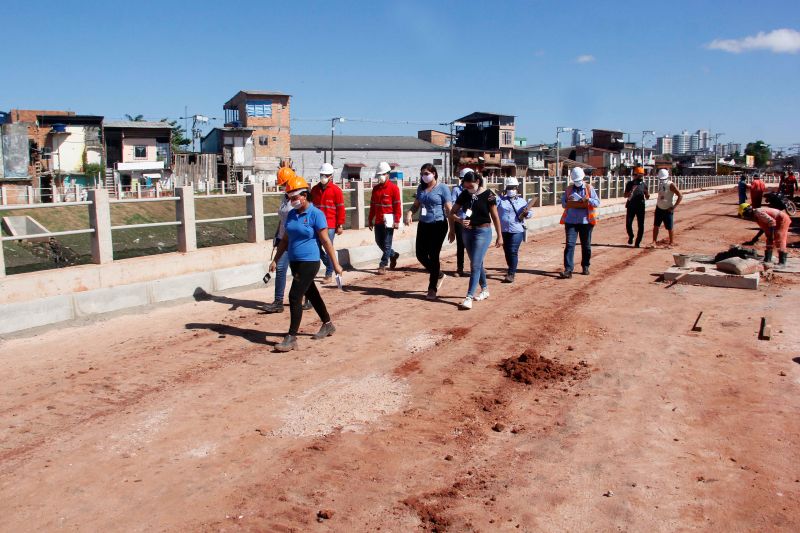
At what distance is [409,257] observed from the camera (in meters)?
15.0

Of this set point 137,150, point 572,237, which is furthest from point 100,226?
point 137,150

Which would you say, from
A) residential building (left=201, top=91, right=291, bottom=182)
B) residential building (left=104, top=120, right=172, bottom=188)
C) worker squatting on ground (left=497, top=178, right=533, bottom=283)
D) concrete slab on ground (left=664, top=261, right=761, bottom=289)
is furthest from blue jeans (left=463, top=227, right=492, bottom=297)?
residential building (left=201, top=91, right=291, bottom=182)

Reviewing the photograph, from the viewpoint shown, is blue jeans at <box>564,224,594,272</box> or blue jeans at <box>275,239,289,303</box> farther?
blue jeans at <box>564,224,594,272</box>

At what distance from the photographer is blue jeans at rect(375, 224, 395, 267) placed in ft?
39.8

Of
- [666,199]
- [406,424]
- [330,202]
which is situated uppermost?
[330,202]

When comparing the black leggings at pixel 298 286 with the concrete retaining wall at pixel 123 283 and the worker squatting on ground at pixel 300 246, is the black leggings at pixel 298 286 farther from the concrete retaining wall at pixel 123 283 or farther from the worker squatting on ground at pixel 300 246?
the concrete retaining wall at pixel 123 283

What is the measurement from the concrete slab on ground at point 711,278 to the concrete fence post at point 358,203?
6.00 metres

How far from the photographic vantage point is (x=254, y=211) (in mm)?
12188

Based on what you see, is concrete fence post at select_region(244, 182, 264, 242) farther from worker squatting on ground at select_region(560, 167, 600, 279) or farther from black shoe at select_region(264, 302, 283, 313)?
worker squatting on ground at select_region(560, 167, 600, 279)

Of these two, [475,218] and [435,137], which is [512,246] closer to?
[475,218]

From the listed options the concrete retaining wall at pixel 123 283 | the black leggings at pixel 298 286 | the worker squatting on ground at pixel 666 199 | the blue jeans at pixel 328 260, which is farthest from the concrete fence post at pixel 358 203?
the black leggings at pixel 298 286

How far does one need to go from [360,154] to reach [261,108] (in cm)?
1161

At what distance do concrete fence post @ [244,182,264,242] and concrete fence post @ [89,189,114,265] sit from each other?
2.85m

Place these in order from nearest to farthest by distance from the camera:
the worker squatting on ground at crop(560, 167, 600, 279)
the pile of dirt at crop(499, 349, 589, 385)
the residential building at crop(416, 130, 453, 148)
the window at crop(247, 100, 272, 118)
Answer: the pile of dirt at crop(499, 349, 589, 385) < the worker squatting on ground at crop(560, 167, 600, 279) < the window at crop(247, 100, 272, 118) < the residential building at crop(416, 130, 453, 148)
